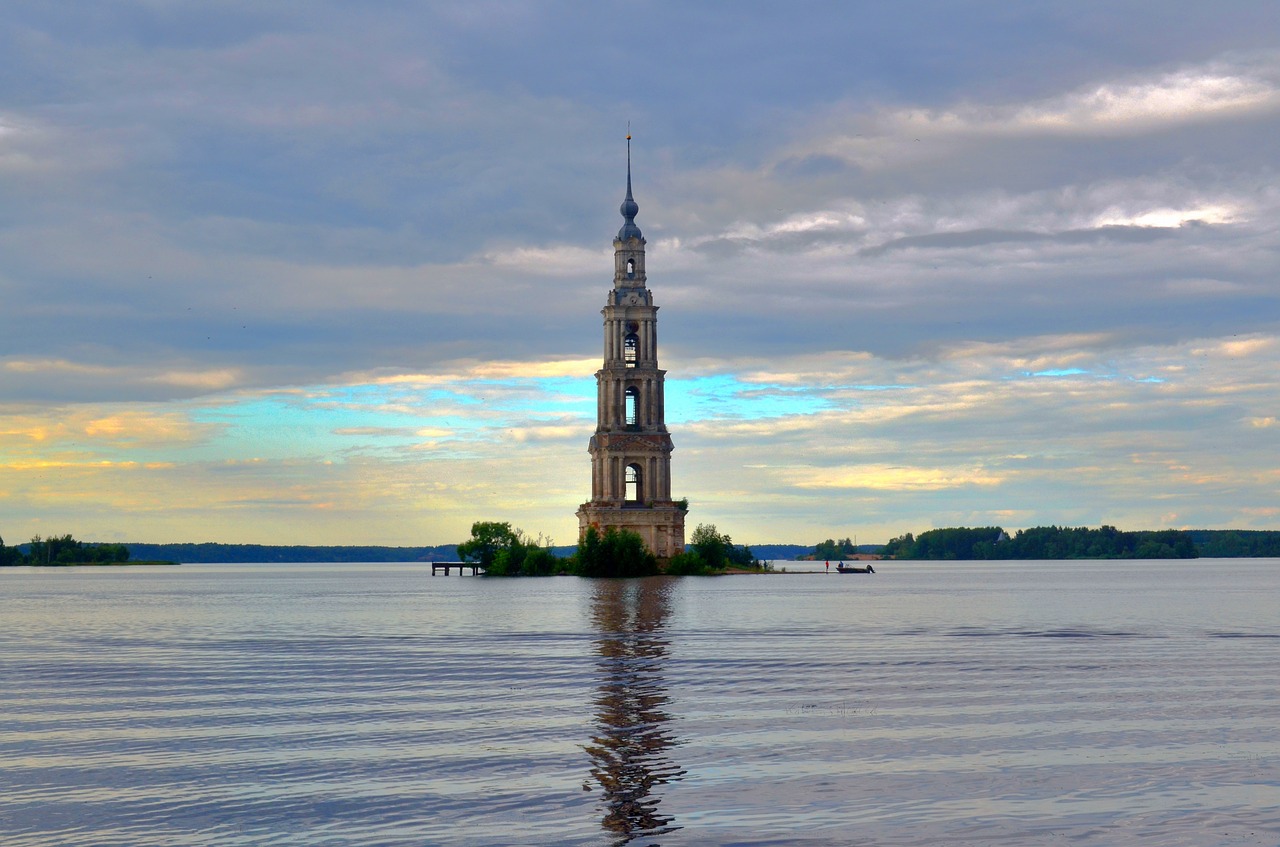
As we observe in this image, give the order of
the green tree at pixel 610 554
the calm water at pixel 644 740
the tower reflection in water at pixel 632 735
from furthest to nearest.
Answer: the green tree at pixel 610 554 < the tower reflection in water at pixel 632 735 < the calm water at pixel 644 740

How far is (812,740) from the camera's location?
36188 mm

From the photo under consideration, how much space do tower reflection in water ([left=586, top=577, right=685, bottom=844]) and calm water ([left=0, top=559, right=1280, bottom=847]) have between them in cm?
12

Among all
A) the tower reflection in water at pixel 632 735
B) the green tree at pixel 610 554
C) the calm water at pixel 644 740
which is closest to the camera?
the calm water at pixel 644 740

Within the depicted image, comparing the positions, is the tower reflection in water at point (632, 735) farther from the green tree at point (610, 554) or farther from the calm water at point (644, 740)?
the green tree at point (610, 554)

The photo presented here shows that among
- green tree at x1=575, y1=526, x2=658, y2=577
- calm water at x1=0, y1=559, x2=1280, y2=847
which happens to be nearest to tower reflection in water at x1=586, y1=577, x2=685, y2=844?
calm water at x1=0, y1=559, x2=1280, y2=847

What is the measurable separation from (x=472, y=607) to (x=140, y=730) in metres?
80.1

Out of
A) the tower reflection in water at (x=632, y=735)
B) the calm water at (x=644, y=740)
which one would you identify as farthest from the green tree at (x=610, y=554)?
the calm water at (x=644, y=740)

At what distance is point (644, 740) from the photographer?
36094mm

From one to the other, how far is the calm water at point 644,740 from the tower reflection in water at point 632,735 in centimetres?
12

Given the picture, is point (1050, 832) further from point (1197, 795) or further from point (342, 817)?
point (342, 817)

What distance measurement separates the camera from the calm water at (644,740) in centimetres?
2669

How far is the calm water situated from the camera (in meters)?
26.7

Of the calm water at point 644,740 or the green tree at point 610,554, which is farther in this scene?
the green tree at point 610,554

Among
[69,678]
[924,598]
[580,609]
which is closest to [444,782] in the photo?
A: [69,678]
